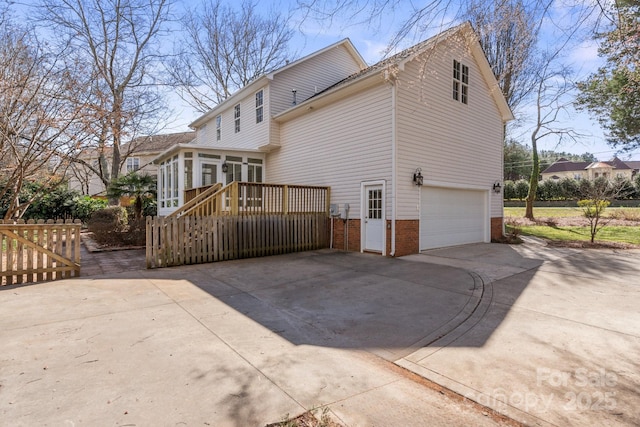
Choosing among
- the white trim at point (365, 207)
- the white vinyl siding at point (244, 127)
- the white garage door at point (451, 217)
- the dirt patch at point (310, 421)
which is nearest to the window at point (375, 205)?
the white trim at point (365, 207)

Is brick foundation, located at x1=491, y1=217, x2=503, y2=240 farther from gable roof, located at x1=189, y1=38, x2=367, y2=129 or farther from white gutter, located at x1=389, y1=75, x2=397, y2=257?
gable roof, located at x1=189, y1=38, x2=367, y2=129

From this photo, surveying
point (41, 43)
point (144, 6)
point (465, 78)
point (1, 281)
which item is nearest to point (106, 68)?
point (144, 6)

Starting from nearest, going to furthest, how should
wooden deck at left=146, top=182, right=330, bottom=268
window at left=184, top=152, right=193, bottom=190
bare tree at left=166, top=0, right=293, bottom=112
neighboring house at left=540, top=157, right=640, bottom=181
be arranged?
wooden deck at left=146, top=182, right=330, bottom=268 → window at left=184, top=152, right=193, bottom=190 → bare tree at left=166, top=0, right=293, bottom=112 → neighboring house at left=540, top=157, right=640, bottom=181

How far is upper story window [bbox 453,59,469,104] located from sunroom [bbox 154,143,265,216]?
27.0 ft

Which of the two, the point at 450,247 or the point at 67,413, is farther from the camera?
the point at 450,247

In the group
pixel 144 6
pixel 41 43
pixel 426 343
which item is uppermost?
pixel 144 6

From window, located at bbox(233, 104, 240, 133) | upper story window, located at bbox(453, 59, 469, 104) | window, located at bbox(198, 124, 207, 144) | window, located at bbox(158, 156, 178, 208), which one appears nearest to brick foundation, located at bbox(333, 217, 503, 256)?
upper story window, located at bbox(453, 59, 469, 104)

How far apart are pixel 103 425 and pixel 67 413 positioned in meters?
0.35

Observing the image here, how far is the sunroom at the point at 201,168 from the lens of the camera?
12.8 meters

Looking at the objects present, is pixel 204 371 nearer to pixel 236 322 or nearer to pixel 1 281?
pixel 236 322

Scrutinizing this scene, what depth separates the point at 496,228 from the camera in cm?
1324

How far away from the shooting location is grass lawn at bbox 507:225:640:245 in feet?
41.7

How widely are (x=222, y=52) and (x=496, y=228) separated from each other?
841 inches

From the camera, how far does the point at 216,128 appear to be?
61.9 feet
